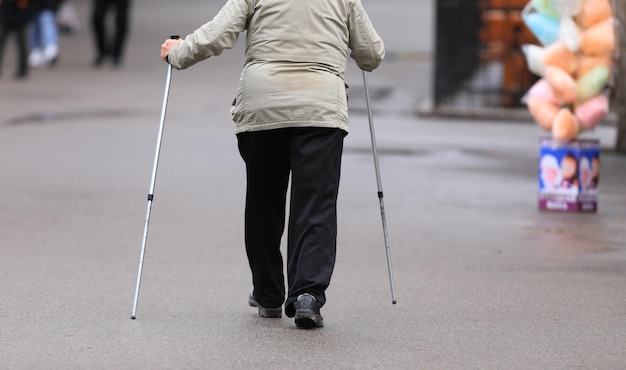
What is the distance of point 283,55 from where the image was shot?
6266mm

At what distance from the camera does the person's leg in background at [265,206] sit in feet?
21.0

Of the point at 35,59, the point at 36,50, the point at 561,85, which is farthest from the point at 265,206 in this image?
the point at 36,50

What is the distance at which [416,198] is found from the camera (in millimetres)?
10836

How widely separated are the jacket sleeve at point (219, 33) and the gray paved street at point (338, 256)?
1.30 m

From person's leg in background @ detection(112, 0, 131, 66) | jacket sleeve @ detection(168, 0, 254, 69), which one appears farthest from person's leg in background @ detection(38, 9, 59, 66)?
jacket sleeve @ detection(168, 0, 254, 69)

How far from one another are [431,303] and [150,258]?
2.01m

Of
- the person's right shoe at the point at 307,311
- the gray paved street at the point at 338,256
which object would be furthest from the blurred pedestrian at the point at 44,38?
the person's right shoe at the point at 307,311

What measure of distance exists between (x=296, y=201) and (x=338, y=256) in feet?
7.06

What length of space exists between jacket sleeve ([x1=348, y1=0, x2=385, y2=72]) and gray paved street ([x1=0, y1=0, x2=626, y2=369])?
1.29m

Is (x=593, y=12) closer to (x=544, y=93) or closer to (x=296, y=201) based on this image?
(x=544, y=93)

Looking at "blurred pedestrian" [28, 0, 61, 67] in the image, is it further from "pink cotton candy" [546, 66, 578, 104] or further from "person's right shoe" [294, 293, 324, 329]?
"person's right shoe" [294, 293, 324, 329]

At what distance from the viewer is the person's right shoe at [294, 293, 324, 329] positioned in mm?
6234

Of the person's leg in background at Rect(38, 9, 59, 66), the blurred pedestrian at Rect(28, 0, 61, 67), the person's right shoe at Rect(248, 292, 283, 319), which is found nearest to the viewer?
the person's right shoe at Rect(248, 292, 283, 319)

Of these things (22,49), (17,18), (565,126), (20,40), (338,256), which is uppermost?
(17,18)
